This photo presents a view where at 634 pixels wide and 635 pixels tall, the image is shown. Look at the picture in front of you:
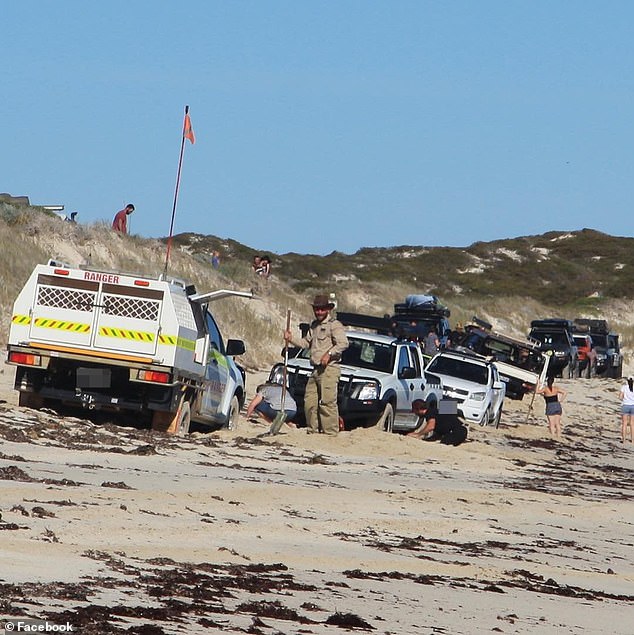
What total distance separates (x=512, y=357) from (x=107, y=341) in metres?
21.2

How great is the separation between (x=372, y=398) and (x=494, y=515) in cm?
799

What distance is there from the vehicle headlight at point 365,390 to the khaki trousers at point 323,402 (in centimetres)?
159

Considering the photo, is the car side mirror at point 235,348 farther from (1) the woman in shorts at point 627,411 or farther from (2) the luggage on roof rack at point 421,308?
(2) the luggage on roof rack at point 421,308

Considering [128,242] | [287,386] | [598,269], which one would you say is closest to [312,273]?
[598,269]

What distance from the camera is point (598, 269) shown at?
116125 mm

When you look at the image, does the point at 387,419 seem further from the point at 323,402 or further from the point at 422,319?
the point at 422,319

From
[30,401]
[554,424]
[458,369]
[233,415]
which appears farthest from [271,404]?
[458,369]

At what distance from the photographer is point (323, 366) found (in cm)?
1991

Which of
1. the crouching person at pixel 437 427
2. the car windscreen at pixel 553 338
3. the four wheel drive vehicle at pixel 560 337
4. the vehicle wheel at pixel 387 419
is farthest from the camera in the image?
the car windscreen at pixel 553 338

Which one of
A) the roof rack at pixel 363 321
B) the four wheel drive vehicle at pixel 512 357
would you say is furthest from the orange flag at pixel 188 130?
the four wheel drive vehicle at pixel 512 357

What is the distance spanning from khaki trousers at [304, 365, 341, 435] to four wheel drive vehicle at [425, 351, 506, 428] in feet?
26.6

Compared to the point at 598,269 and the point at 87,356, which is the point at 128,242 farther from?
the point at 598,269

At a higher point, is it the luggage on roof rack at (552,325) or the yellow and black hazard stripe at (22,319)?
the luggage on roof rack at (552,325)

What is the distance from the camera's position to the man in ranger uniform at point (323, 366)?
1983 cm
